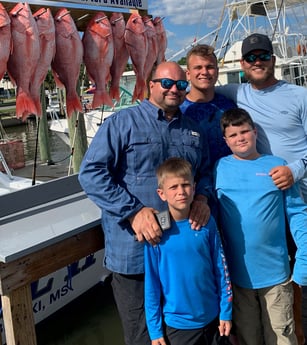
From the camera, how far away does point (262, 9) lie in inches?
603

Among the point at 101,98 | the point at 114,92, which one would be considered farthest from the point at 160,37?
the point at 101,98

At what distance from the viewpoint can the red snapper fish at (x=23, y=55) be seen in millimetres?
2266

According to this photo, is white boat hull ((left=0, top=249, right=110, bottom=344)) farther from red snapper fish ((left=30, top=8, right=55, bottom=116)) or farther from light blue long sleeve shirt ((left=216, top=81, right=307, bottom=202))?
light blue long sleeve shirt ((left=216, top=81, right=307, bottom=202))

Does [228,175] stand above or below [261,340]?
above

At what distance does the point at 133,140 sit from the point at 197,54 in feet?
2.47

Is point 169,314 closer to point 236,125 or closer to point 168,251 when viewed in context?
point 168,251

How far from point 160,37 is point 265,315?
2.13 meters

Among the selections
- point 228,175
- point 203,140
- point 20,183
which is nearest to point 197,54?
point 203,140

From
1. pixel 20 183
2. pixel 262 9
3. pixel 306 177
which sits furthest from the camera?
pixel 262 9

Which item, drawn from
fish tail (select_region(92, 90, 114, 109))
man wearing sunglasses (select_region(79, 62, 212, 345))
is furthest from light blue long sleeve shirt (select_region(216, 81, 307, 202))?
fish tail (select_region(92, 90, 114, 109))

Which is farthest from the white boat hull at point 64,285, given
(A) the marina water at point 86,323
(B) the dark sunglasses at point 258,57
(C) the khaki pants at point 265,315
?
(B) the dark sunglasses at point 258,57

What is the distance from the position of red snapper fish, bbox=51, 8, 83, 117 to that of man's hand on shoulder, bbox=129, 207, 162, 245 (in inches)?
45.6

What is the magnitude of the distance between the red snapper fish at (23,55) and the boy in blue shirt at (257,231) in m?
1.12

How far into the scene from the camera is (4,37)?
7.20ft
